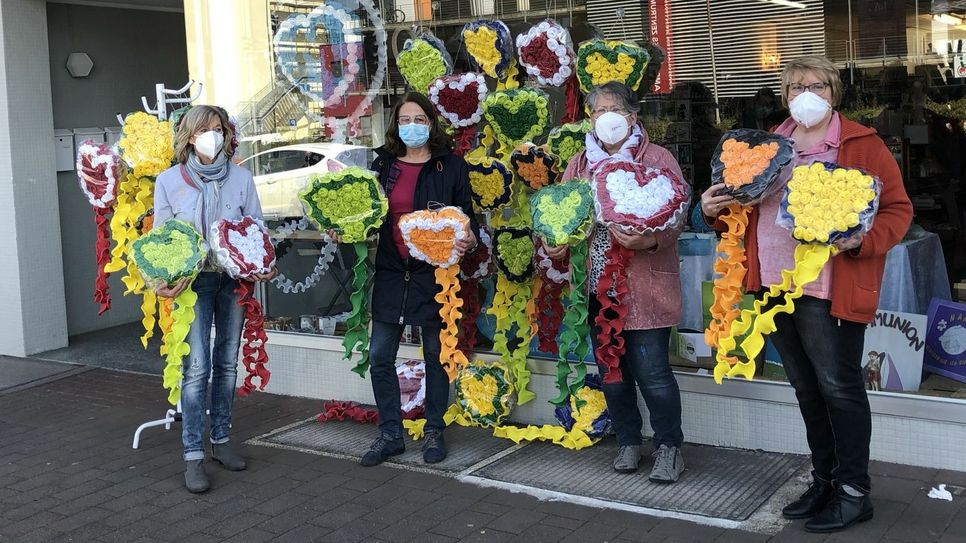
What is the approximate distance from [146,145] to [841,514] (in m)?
3.91

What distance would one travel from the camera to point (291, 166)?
7371 mm

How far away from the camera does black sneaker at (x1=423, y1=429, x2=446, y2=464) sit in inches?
219

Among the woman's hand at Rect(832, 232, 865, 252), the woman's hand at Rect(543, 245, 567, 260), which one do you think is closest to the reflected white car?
the woman's hand at Rect(543, 245, 567, 260)

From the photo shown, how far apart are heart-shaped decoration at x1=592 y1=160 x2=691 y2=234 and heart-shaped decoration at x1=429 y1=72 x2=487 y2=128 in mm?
1230

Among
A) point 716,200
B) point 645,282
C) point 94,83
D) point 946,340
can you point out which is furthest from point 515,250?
point 94,83

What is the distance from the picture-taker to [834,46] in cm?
569

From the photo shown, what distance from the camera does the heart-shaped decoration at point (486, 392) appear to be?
6.04 metres

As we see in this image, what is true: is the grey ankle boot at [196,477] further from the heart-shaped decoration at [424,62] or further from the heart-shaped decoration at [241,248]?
the heart-shaped decoration at [424,62]

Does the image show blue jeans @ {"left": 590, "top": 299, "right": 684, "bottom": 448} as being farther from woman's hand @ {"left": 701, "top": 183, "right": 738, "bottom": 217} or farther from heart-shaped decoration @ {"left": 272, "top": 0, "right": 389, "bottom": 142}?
heart-shaped decoration @ {"left": 272, "top": 0, "right": 389, "bottom": 142}

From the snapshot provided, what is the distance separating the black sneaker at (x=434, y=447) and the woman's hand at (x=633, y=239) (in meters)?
1.56

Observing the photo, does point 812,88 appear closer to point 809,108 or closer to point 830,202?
point 809,108

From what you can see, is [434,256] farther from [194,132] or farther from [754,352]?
[754,352]

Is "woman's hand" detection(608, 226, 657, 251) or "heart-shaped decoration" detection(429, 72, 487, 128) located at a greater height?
"heart-shaped decoration" detection(429, 72, 487, 128)

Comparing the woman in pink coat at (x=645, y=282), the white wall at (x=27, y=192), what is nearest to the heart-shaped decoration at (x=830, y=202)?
the woman in pink coat at (x=645, y=282)
